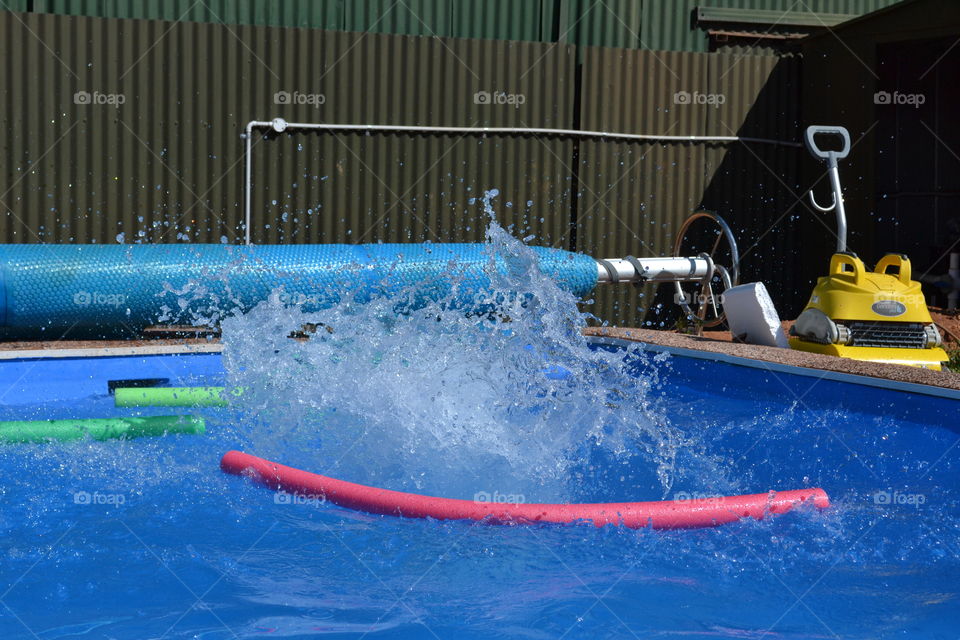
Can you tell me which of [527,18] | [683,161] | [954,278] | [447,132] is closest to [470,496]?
[447,132]

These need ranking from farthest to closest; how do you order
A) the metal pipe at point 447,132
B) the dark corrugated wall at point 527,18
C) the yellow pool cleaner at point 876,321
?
the dark corrugated wall at point 527,18, the metal pipe at point 447,132, the yellow pool cleaner at point 876,321

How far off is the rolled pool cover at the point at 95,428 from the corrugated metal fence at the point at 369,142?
14.1 ft

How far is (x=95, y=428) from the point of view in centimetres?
429

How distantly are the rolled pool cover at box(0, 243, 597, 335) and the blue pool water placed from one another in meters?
0.95

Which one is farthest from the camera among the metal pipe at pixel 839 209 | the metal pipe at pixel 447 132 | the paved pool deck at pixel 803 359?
the metal pipe at pixel 447 132

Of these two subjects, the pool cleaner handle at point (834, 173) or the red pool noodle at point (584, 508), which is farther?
the pool cleaner handle at point (834, 173)

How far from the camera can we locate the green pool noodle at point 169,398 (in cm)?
511

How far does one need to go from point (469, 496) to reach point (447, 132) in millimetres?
5629

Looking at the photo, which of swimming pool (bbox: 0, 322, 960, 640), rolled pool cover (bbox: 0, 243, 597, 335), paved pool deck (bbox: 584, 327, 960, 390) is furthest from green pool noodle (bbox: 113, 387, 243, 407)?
paved pool deck (bbox: 584, 327, 960, 390)

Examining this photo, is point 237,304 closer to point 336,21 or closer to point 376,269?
point 376,269

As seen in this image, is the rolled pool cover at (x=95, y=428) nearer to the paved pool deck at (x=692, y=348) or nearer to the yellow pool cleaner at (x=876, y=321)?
the paved pool deck at (x=692, y=348)

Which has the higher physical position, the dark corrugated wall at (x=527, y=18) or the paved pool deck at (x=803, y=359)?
the dark corrugated wall at (x=527, y=18)

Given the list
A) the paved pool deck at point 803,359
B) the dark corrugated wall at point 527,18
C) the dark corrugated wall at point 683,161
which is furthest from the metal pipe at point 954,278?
the paved pool deck at point 803,359

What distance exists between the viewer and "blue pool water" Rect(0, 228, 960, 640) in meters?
2.69
